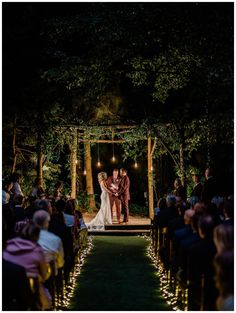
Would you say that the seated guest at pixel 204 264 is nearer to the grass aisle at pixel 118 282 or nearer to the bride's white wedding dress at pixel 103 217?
the grass aisle at pixel 118 282

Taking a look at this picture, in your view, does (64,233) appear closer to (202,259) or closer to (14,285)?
(202,259)

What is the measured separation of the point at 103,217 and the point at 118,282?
7421mm

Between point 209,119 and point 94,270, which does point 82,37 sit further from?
point 94,270

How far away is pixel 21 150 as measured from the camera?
1794 centimetres

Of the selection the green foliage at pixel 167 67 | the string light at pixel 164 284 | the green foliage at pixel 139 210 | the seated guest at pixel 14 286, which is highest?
the green foliage at pixel 167 67

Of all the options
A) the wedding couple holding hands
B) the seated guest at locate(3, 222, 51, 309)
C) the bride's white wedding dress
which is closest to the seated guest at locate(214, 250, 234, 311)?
the seated guest at locate(3, 222, 51, 309)

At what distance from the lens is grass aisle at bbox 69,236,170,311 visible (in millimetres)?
6965

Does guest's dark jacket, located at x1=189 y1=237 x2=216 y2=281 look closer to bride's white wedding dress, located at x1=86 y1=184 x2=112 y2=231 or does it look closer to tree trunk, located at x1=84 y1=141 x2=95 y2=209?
bride's white wedding dress, located at x1=86 y1=184 x2=112 y2=231

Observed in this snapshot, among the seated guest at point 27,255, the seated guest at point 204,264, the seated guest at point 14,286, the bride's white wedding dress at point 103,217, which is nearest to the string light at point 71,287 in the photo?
the seated guest at point 27,255

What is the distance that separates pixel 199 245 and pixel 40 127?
10.9 m

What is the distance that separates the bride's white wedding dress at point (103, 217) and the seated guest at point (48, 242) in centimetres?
940

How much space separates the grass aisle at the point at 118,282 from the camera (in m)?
6.96

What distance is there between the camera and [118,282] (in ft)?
27.3

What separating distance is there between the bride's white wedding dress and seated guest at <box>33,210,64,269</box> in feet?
30.8
